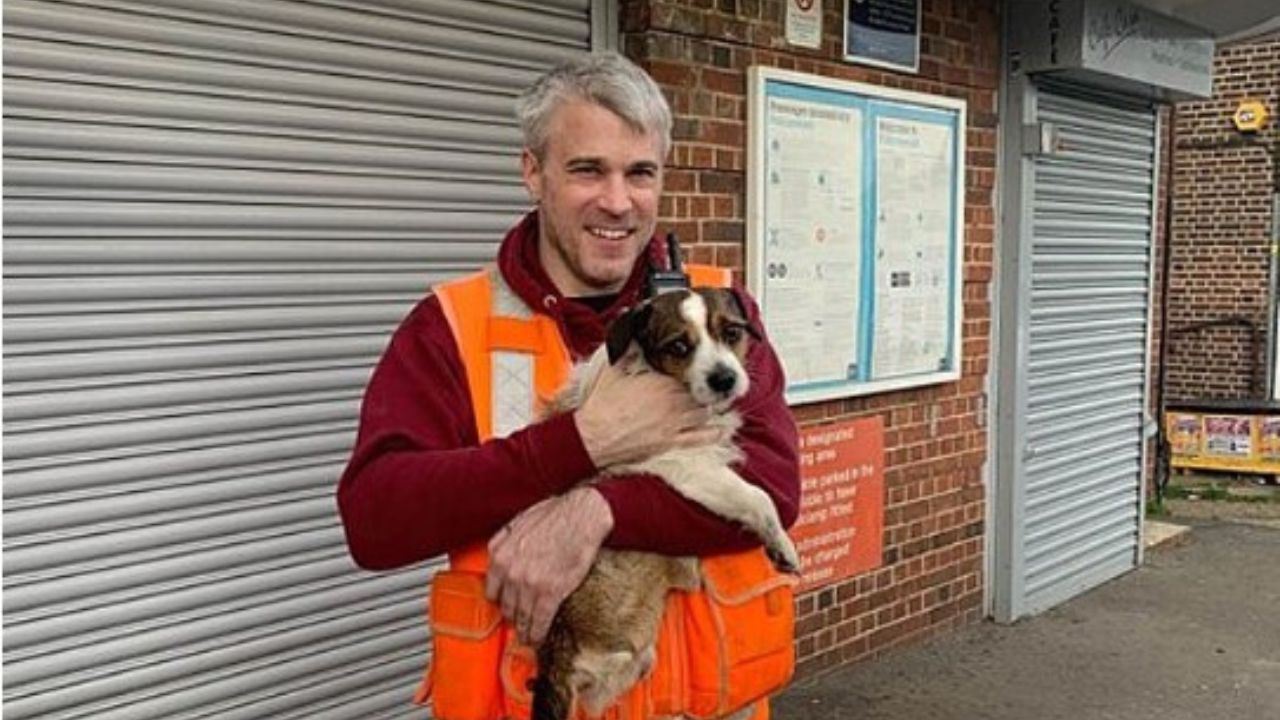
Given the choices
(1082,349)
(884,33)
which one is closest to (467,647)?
(884,33)

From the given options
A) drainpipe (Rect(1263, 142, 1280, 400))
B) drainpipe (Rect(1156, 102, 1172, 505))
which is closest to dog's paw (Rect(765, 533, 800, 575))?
drainpipe (Rect(1156, 102, 1172, 505))

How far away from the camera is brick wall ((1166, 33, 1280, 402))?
15.5 m

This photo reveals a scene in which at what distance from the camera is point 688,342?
2359 mm

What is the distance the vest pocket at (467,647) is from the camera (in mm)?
2277

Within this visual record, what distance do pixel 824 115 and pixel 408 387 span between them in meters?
3.99

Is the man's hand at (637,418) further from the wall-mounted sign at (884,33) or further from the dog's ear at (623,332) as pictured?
the wall-mounted sign at (884,33)

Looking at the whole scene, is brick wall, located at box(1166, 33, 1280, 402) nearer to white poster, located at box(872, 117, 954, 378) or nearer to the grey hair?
white poster, located at box(872, 117, 954, 378)

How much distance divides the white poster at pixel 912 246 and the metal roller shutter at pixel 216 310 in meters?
2.27

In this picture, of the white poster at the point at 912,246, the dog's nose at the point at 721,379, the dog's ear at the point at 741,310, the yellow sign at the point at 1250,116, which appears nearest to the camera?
the dog's nose at the point at 721,379

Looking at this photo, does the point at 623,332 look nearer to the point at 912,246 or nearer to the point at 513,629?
the point at 513,629

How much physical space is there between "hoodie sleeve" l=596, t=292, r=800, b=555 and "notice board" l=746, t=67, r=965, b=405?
10.2 feet

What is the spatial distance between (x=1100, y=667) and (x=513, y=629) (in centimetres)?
529

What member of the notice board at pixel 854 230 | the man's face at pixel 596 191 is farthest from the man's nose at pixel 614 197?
the notice board at pixel 854 230

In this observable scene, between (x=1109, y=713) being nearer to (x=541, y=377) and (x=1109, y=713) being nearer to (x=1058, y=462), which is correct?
(x=1058, y=462)
